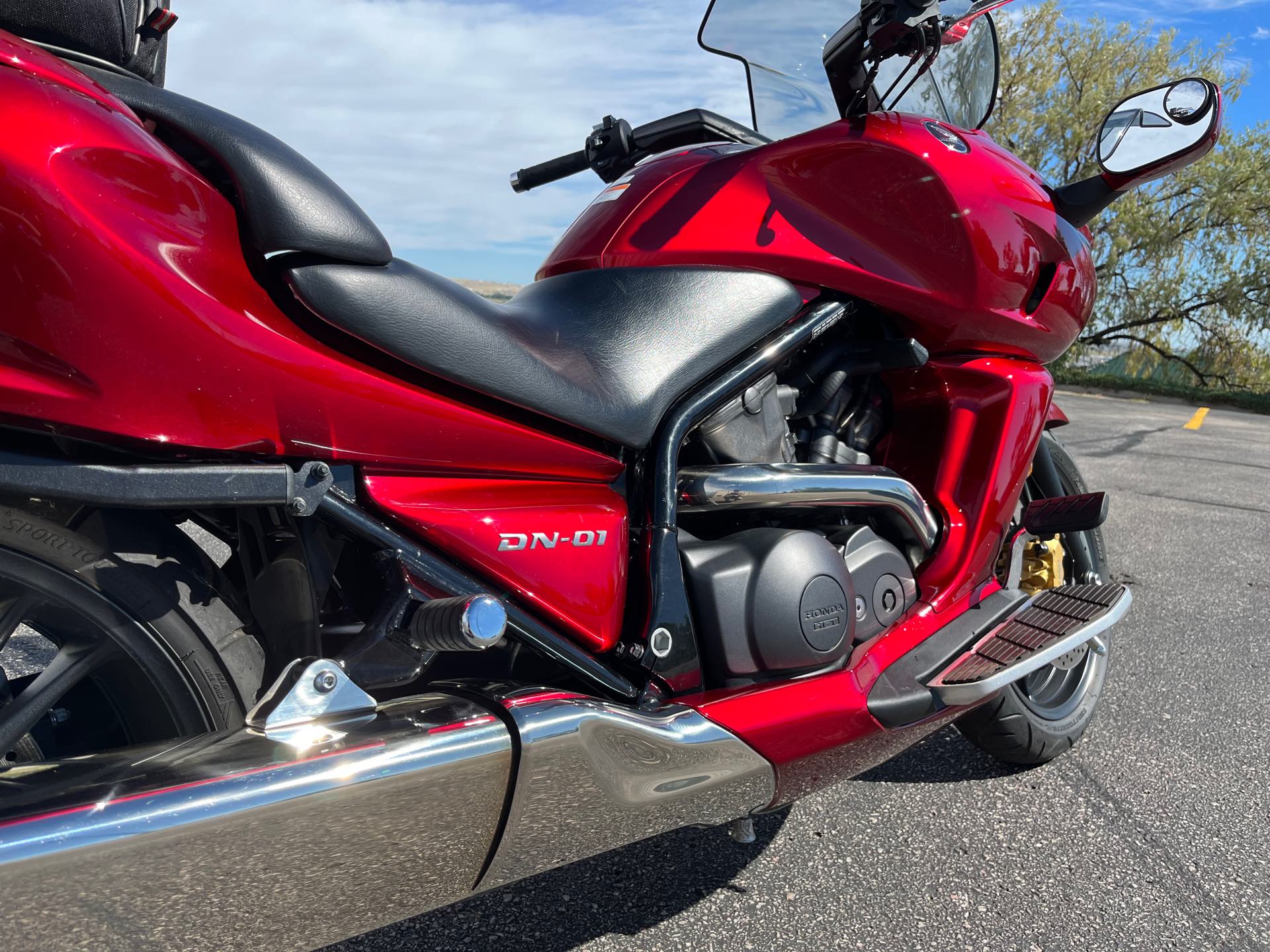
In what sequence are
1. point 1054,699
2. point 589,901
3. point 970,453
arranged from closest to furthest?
1. point 589,901
2. point 970,453
3. point 1054,699

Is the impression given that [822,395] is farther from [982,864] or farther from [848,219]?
[982,864]

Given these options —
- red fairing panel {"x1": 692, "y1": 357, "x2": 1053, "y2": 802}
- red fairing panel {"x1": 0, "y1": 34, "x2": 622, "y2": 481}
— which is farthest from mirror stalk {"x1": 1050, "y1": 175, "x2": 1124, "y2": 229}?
red fairing panel {"x1": 0, "y1": 34, "x2": 622, "y2": 481}

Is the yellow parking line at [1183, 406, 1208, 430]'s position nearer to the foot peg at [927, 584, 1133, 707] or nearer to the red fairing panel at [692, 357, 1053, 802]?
the foot peg at [927, 584, 1133, 707]

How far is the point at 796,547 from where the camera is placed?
5.20 ft

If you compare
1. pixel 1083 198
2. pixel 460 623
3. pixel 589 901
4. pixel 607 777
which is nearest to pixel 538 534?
pixel 460 623

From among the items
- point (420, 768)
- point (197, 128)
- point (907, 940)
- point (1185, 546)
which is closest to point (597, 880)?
point (907, 940)

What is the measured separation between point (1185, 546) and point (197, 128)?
15.0 ft

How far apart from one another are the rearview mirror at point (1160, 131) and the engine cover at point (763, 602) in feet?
3.58

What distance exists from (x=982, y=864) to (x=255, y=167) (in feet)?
5.88

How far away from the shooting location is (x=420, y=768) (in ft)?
3.69

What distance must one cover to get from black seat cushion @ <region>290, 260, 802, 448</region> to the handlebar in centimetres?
58

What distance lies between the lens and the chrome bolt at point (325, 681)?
1.13 m

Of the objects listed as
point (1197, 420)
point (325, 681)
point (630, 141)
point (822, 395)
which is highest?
point (630, 141)

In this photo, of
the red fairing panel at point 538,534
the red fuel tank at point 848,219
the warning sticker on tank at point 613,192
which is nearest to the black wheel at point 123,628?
the red fairing panel at point 538,534
